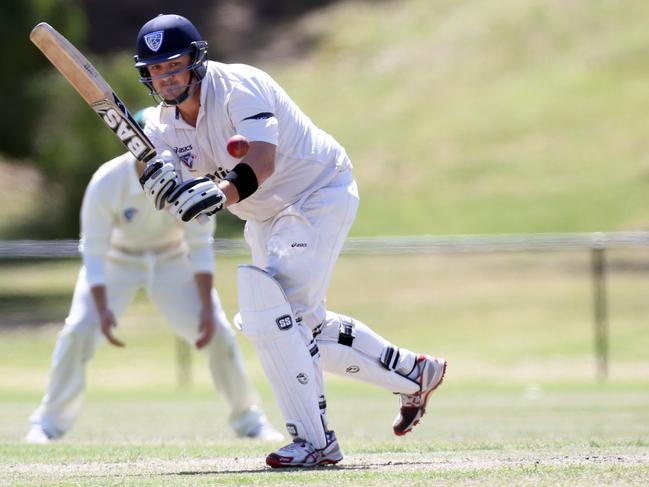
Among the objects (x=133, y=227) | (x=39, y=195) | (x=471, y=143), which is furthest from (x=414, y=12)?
(x=133, y=227)

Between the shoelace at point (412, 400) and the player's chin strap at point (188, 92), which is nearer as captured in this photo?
the player's chin strap at point (188, 92)

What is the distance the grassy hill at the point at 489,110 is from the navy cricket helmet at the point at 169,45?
26.4 m

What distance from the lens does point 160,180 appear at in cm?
604

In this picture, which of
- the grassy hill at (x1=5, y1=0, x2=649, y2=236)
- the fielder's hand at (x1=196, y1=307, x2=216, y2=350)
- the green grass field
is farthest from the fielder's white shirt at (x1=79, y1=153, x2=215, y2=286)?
the grassy hill at (x1=5, y1=0, x2=649, y2=236)

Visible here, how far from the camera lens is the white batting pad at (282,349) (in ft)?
20.2

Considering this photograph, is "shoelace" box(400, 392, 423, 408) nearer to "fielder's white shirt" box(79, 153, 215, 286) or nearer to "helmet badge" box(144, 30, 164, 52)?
"helmet badge" box(144, 30, 164, 52)

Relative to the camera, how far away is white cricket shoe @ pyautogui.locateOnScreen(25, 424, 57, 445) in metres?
9.05

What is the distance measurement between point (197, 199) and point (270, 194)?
2.44ft

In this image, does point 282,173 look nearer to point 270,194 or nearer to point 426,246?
point 270,194

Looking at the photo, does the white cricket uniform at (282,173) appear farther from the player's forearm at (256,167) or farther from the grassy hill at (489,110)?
the grassy hill at (489,110)

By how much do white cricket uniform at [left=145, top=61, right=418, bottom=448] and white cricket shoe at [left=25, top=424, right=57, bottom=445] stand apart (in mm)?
3018

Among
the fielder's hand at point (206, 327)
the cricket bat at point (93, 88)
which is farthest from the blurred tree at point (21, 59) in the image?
the cricket bat at point (93, 88)

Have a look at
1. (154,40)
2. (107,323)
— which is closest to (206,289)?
(107,323)

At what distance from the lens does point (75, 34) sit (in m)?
30.7
